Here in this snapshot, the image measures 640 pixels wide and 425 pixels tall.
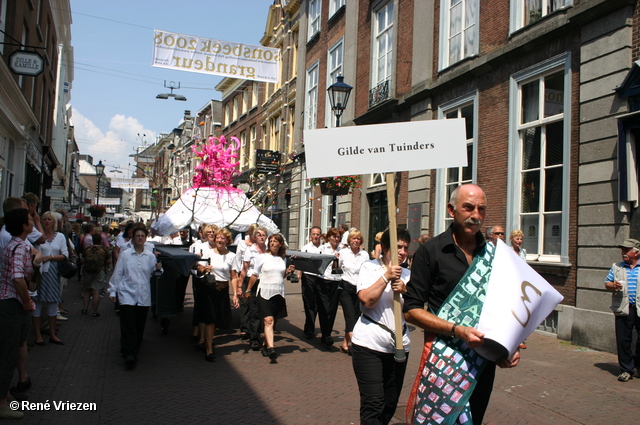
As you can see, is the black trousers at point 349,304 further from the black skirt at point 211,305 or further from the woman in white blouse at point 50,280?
the woman in white blouse at point 50,280

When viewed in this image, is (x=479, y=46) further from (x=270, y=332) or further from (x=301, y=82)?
(x=301, y=82)

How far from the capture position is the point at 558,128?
1063 cm

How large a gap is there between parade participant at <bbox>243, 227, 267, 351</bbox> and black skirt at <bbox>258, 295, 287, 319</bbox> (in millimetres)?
460

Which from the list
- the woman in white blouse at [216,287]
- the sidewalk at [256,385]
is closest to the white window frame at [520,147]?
the sidewalk at [256,385]

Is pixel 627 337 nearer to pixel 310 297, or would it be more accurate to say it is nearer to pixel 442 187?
pixel 310 297

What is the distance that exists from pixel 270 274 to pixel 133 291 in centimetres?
190

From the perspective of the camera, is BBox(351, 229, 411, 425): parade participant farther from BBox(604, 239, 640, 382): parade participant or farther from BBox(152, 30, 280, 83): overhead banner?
BBox(152, 30, 280, 83): overhead banner

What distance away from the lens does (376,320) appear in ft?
12.9

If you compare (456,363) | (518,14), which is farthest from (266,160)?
(456,363)

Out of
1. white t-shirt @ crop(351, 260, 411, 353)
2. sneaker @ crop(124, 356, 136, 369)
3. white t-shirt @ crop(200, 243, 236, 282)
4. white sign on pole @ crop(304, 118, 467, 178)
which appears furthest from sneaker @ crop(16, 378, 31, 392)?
white sign on pole @ crop(304, 118, 467, 178)

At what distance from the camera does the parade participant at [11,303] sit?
→ 4.86 m

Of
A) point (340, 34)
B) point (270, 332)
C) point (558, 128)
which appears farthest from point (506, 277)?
point (340, 34)

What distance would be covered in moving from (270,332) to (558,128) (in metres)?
6.94

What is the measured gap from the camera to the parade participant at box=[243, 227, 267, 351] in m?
8.43
